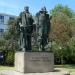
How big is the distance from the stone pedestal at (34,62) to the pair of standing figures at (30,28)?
0.54 meters

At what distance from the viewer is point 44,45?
14.9 metres

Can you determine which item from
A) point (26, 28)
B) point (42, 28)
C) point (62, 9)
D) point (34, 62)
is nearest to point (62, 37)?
point (42, 28)

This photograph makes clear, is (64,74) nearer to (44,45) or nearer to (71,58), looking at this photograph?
(44,45)

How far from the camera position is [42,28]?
15.0 meters

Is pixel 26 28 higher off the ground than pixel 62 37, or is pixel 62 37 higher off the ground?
pixel 62 37

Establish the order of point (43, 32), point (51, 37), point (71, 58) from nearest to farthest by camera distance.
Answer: point (43, 32)
point (51, 37)
point (71, 58)

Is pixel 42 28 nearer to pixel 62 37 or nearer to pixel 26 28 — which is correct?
pixel 26 28

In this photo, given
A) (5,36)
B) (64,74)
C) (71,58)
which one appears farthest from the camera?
(71,58)

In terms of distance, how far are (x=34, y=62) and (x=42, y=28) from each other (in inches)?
75.6

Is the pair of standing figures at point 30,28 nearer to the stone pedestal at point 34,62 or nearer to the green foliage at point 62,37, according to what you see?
the stone pedestal at point 34,62

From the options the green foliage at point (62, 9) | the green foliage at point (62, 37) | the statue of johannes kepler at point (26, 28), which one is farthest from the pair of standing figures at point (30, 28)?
the green foliage at point (62, 9)

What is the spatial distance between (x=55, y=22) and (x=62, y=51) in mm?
3551

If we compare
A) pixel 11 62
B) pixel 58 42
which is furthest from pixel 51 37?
pixel 11 62

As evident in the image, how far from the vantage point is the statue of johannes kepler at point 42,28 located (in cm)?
1488
